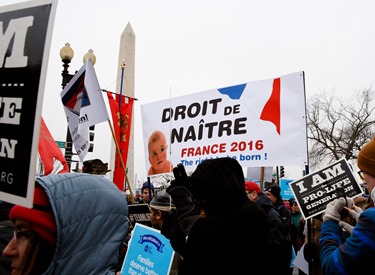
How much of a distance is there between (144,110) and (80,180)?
4.22m

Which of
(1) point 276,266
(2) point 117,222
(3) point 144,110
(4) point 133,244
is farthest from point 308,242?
(3) point 144,110

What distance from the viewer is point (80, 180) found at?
4.91ft

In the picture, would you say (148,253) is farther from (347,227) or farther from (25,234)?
(25,234)

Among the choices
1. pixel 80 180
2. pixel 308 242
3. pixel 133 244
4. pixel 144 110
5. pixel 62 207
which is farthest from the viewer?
pixel 144 110

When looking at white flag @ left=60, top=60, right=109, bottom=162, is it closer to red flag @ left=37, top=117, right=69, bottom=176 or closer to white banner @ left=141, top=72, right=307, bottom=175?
red flag @ left=37, top=117, right=69, bottom=176

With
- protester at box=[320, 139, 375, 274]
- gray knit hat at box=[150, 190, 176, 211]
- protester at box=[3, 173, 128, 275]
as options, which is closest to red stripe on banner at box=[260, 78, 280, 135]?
gray knit hat at box=[150, 190, 176, 211]

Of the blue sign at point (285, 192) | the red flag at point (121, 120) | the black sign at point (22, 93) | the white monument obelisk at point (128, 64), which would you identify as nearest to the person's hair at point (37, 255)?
the black sign at point (22, 93)

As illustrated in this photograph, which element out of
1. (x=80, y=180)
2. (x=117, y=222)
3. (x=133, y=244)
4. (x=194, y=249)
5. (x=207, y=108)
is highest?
(x=207, y=108)

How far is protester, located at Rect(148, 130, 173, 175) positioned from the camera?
5254 mm

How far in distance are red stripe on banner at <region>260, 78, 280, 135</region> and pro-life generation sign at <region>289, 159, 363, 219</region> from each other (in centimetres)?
147

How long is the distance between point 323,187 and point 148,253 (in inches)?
62.7

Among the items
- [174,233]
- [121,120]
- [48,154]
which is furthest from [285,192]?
[174,233]

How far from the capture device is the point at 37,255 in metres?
1.37

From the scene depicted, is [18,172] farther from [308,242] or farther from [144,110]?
[144,110]
